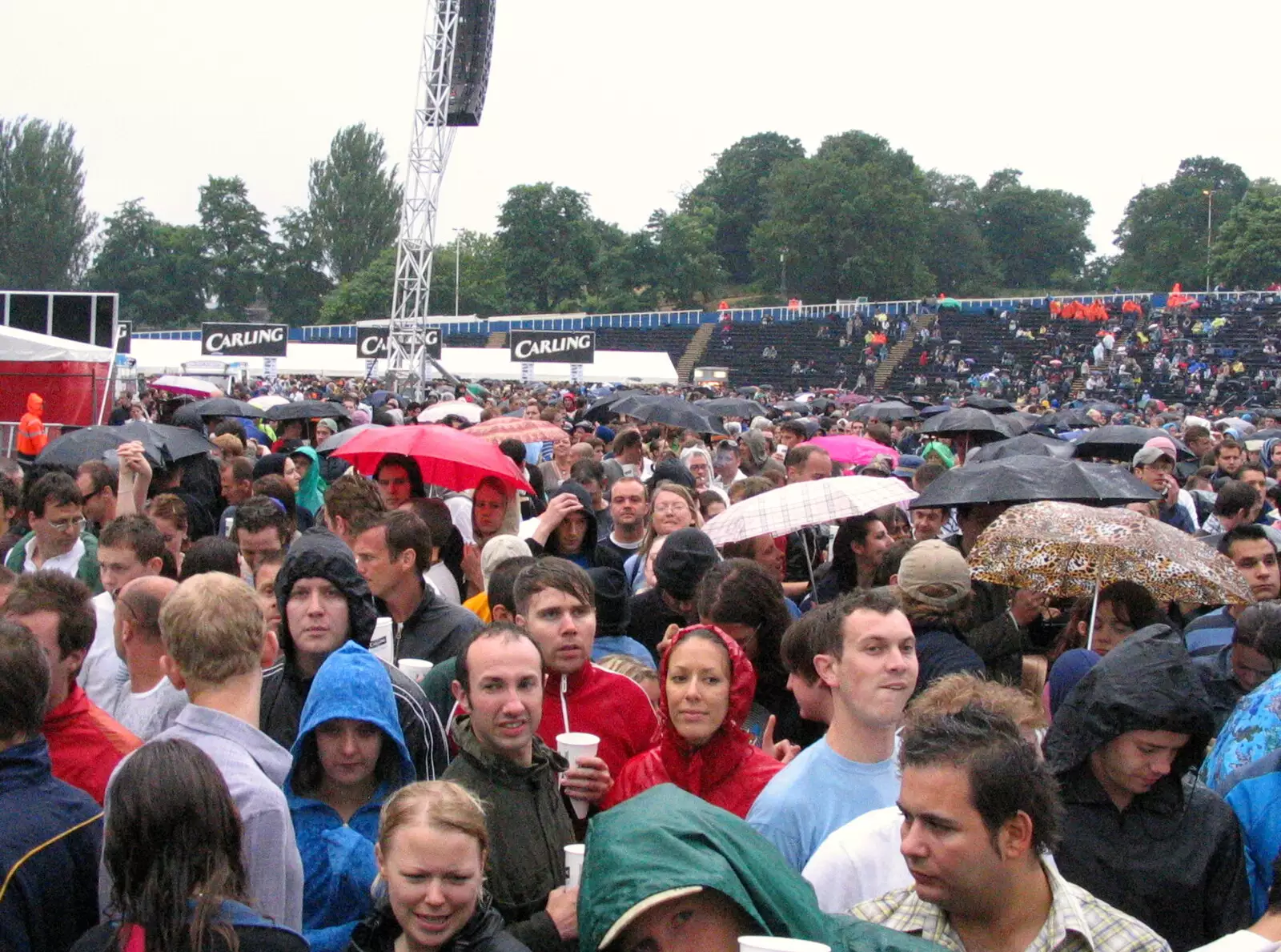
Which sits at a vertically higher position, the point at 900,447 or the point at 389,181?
the point at 389,181

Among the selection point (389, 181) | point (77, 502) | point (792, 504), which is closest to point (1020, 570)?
point (792, 504)

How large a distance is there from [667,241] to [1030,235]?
3257 cm

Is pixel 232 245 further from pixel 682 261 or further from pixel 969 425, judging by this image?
pixel 969 425

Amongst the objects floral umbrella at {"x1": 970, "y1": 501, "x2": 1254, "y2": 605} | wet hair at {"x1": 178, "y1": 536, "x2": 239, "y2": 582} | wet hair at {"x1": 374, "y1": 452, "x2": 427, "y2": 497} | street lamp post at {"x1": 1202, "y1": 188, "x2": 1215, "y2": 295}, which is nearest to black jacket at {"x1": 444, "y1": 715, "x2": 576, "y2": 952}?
wet hair at {"x1": 178, "y1": 536, "x2": 239, "y2": 582}

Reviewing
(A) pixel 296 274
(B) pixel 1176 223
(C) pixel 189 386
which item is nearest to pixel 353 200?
(A) pixel 296 274

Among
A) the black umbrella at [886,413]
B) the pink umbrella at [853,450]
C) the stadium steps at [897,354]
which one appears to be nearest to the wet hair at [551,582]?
the pink umbrella at [853,450]

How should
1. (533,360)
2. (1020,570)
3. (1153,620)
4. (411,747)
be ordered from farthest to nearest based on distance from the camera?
(533,360)
(1020,570)
(1153,620)
(411,747)

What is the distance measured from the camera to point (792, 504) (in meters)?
6.36

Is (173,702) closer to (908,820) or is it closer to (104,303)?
(908,820)

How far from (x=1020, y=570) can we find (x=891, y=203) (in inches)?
3286

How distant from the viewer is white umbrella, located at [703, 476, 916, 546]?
245 inches

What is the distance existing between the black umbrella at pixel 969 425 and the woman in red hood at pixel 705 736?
344 inches

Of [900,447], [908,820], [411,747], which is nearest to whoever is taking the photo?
[908,820]

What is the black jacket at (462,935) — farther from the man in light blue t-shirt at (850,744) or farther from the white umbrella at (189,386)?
the white umbrella at (189,386)
